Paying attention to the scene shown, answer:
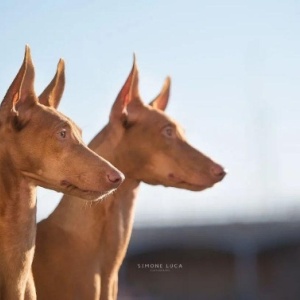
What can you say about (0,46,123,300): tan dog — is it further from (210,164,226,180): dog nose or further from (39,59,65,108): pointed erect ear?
(210,164,226,180): dog nose

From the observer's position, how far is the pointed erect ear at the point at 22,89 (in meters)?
3.53

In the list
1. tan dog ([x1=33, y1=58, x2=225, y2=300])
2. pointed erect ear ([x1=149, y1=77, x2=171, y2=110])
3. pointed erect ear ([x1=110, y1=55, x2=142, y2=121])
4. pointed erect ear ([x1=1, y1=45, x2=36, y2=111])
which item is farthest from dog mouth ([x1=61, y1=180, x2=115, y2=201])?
pointed erect ear ([x1=149, y1=77, x2=171, y2=110])

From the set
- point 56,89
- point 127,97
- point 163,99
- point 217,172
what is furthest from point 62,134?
point 163,99

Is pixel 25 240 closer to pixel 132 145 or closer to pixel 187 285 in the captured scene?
A: pixel 132 145

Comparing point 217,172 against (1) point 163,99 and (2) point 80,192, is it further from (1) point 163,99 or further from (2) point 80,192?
(2) point 80,192

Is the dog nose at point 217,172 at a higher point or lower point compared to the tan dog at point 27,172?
higher

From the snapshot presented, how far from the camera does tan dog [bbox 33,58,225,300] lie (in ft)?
13.4

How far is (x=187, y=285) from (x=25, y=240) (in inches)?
183

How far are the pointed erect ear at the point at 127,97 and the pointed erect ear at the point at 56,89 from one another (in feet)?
2.07

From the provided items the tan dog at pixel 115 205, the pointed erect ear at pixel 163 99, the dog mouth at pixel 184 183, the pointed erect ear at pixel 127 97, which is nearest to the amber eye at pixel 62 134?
the tan dog at pixel 115 205

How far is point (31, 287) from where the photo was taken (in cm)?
352

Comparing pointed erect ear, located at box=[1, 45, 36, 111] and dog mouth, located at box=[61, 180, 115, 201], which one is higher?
pointed erect ear, located at box=[1, 45, 36, 111]

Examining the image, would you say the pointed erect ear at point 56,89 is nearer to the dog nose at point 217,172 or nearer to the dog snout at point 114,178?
the dog snout at point 114,178

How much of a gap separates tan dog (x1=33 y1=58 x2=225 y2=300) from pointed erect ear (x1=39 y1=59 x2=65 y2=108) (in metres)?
0.57
